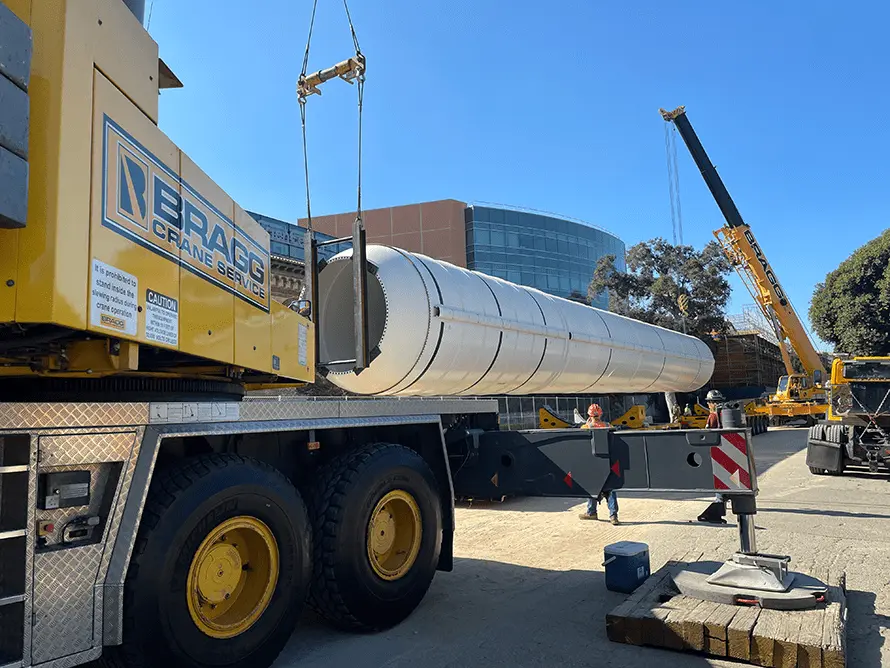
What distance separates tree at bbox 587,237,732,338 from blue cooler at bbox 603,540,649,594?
30.2 meters

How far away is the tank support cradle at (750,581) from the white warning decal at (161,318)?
390 cm

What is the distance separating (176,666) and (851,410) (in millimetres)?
Answer: 13088

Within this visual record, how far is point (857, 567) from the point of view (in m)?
6.30

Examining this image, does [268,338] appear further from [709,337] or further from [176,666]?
[709,337]

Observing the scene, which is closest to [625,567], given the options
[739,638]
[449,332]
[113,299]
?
[739,638]

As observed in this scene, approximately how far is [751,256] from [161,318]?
24.4m

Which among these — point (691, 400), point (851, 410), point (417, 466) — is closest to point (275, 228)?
point (691, 400)

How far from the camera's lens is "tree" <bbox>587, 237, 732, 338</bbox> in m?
35.2

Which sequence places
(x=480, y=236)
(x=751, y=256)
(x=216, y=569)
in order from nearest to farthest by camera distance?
(x=216, y=569) → (x=751, y=256) → (x=480, y=236)

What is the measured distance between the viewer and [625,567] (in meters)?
5.58

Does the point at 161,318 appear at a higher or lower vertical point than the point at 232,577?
higher

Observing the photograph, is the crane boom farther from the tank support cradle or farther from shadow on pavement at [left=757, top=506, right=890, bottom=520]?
the tank support cradle

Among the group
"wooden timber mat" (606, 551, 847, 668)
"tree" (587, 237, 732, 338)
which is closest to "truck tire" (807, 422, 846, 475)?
"wooden timber mat" (606, 551, 847, 668)

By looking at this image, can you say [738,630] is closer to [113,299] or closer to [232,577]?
[232,577]
